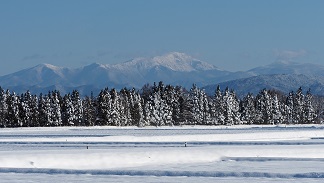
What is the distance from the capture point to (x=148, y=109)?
314ft

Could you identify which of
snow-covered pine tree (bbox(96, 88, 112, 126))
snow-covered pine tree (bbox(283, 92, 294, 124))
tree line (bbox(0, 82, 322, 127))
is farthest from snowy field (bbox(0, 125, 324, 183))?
snow-covered pine tree (bbox(283, 92, 294, 124))

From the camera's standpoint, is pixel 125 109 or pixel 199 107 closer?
pixel 125 109

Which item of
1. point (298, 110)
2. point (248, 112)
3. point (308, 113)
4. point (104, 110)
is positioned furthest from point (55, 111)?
point (308, 113)

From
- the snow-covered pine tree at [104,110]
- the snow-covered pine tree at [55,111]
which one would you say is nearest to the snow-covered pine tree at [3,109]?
the snow-covered pine tree at [55,111]

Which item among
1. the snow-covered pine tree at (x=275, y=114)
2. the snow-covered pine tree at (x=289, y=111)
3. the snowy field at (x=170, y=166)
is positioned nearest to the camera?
the snowy field at (x=170, y=166)

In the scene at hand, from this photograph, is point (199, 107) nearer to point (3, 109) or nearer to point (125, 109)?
point (125, 109)

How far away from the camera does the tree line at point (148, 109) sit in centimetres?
9275

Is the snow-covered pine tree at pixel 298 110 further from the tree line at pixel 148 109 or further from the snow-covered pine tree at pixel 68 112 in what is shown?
the snow-covered pine tree at pixel 68 112

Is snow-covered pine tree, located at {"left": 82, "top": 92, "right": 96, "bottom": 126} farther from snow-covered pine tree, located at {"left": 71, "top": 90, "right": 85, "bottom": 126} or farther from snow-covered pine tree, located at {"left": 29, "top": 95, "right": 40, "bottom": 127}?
snow-covered pine tree, located at {"left": 29, "top": 95, "right": 40, "bottom": 127}

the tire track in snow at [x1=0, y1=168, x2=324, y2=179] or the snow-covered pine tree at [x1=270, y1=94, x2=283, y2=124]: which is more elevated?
the snow-covered pine tree at [x1=270, y1=94, x2=283, y2=124]

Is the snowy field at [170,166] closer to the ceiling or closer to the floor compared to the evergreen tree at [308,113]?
closer to the floor

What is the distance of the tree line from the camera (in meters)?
92.8

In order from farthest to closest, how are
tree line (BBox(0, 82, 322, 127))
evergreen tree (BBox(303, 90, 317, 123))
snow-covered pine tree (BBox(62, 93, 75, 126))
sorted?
1. evergreen tree (BBox(303, 90, 317, 123))
2. snow-covered pine tree (BBox(62, 93, 75, 126))
3. tree line (BBox(0, 82, 322, 127))

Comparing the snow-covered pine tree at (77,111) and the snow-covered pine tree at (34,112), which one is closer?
the snow-covered pine tree at (34,112)
